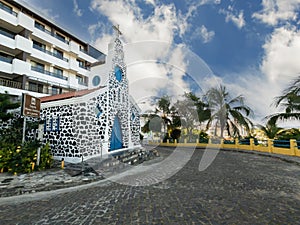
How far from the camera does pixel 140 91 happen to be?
15.7 m

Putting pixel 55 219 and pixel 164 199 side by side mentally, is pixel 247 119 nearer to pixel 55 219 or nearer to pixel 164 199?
pixel 164 199

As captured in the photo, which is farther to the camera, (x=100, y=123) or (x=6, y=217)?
(x=100, y=123)

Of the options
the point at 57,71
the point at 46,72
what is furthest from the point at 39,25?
the point at 46,72

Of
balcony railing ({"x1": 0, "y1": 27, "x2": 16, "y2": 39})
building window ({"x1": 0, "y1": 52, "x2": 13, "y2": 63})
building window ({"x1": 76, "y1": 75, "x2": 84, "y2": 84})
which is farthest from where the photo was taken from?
building window ({"x1": 76, "y1": 75, "x2": 84, "y2": 84})

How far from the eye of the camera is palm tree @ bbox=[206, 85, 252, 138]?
62.2ft

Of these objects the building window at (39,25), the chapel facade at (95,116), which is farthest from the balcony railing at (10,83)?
the chapel facade at (95,116)

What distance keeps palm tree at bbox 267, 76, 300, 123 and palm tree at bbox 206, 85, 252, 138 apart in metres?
4.91

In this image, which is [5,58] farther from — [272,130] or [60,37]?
[272,130]

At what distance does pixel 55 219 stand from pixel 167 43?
9880 millimetres

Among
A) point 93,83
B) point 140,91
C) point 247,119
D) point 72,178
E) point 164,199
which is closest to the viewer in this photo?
point 164,199

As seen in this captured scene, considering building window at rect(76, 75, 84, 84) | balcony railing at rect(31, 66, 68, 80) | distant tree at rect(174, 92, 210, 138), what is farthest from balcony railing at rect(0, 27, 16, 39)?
distant tree at rect(174, 92, 210, 138)

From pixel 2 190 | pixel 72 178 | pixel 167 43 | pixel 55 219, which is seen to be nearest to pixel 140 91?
pixel 167 43

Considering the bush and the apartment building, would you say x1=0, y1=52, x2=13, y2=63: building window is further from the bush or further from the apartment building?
the bush

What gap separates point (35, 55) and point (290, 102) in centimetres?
2519
